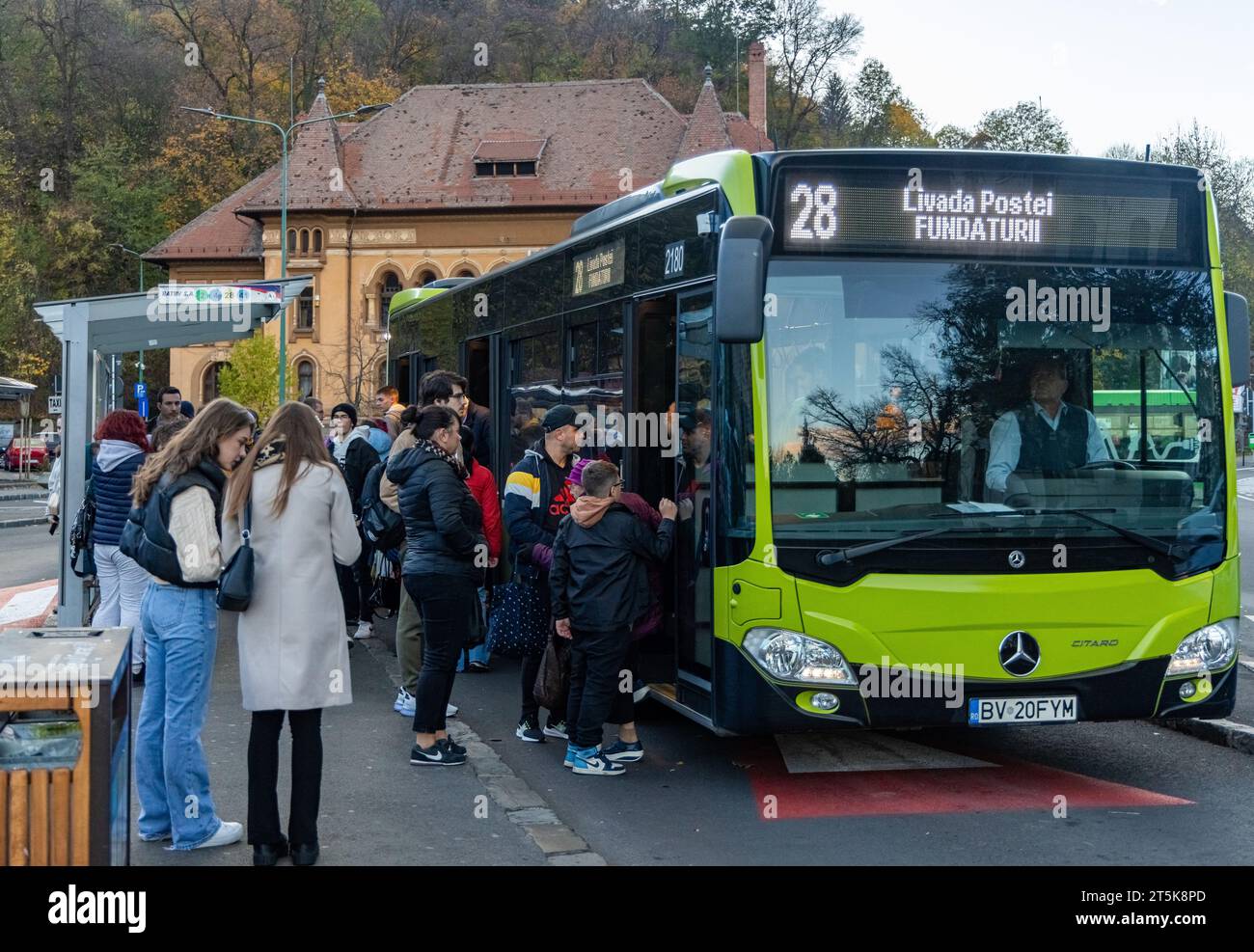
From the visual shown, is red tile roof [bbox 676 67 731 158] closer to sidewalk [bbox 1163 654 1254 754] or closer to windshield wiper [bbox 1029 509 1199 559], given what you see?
sidewalk [bbox 1163 654 1254 754]

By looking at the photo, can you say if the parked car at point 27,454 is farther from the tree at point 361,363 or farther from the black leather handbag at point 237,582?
the black leather handbag at point 237,582

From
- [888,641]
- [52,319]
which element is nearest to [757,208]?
[888,641]

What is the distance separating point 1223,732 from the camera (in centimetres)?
880

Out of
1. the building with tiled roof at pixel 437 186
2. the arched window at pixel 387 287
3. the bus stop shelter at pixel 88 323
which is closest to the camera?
the bus stop shelter at pixel 88 323

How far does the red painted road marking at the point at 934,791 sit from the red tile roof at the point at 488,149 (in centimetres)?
5184

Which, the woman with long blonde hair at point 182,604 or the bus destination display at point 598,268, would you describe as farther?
the bus destination display at point 598,268

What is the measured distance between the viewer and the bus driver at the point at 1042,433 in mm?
7188

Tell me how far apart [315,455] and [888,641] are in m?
2.78

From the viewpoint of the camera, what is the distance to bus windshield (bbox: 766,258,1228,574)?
7129 millimetres

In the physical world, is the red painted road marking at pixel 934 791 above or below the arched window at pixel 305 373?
below

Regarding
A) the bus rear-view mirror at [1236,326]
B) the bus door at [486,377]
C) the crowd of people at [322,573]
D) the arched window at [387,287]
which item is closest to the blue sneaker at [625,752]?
the crowd of people at [322,573]

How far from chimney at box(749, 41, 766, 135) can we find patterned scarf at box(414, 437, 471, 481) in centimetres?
6164
